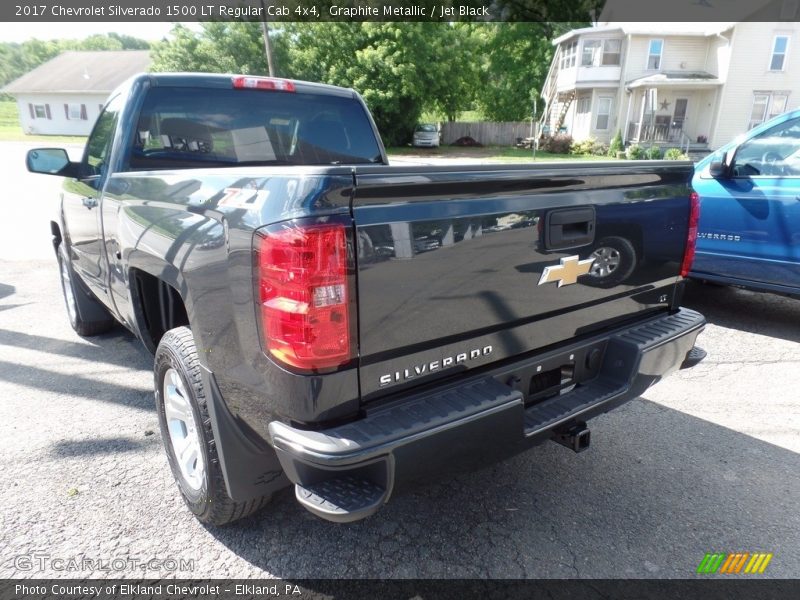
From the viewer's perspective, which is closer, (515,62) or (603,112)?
(603,112)

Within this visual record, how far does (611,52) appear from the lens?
30078 millimetres

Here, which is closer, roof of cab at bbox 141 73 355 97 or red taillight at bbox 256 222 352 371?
red taillight at bbox 256 222 352 371

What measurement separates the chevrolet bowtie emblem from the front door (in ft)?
11.0

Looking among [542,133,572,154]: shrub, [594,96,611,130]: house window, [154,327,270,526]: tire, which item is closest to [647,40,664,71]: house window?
[594,96,611,130]: house window

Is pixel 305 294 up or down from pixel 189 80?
down

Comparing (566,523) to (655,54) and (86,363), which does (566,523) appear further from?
(655,54)

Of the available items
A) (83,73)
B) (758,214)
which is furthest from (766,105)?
(83,73)

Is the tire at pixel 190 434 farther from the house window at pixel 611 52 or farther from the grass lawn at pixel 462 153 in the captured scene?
the house window at pixel 611 52

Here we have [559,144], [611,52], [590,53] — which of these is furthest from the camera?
[559,144]

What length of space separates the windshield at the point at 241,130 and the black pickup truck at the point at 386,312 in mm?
477

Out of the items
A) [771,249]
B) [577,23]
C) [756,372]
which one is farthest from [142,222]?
[577,23]

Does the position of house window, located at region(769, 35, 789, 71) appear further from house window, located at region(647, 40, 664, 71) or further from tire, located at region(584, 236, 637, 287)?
tire, located at region(584, 236, 637, 287)

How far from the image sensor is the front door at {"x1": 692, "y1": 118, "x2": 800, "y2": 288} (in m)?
4.65

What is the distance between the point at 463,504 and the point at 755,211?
13.0 ft
